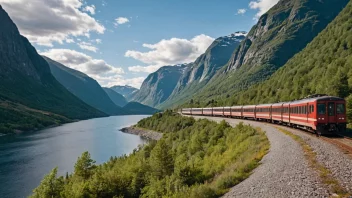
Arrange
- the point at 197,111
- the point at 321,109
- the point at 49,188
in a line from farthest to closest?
the point at 197,111
the point at 321,109
the point at 49,188

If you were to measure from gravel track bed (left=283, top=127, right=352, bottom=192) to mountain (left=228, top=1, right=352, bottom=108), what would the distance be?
136 ft

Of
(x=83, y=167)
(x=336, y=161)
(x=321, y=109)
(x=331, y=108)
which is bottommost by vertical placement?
(x=83, y=167)

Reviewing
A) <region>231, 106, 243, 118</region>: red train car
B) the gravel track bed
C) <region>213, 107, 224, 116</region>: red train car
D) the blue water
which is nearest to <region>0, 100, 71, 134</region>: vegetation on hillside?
the blue water

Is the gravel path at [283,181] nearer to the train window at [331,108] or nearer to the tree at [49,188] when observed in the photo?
the train window at [331,108]

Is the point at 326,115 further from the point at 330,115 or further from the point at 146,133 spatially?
the point at 146,133

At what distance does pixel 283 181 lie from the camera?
46.0ft

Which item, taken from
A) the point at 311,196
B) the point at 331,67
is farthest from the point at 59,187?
the point at 331,67

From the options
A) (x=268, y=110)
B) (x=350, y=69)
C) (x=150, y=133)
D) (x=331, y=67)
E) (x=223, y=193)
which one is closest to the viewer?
(x=223, y=193)

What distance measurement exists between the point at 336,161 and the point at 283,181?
4.99 meters

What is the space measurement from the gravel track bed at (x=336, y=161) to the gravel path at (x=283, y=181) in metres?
0.94

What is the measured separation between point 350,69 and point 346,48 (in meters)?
47.6

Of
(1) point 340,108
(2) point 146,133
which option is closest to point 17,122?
(2) point 146,133

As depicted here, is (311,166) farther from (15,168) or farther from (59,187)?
(15,168)

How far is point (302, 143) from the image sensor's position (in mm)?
24109
